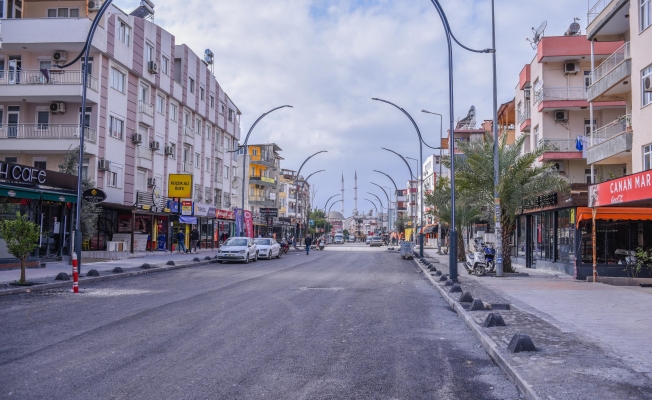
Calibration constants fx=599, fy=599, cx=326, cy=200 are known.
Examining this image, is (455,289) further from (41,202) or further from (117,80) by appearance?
(117,80)

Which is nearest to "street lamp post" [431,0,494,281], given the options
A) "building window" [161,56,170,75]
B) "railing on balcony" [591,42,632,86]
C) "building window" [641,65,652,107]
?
"building window" [641,65,652,107]

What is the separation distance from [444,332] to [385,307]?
10.7 feet

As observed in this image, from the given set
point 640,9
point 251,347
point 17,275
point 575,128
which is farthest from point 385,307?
point 575,128

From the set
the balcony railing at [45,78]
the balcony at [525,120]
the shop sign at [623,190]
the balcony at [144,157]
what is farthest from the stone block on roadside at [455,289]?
the balcony at [144,157]

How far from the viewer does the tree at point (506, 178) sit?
24.4 m

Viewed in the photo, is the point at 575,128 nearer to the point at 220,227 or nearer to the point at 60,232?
the point at 60,232

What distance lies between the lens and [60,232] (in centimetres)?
2775

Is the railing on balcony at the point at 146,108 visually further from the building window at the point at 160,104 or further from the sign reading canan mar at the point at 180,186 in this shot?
the sign reading canan mar at the point at 180,186

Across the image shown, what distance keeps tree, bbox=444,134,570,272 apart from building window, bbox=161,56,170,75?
2593 cm

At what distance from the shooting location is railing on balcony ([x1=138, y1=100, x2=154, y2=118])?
40281 mm

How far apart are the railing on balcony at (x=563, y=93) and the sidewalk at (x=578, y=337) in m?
19.8

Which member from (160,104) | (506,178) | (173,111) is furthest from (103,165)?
(506,178)

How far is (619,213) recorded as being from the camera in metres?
21.0

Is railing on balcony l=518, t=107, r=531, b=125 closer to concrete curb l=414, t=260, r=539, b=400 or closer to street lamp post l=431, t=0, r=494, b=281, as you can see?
street lamp post l=431, t=0, r=494, b=281
